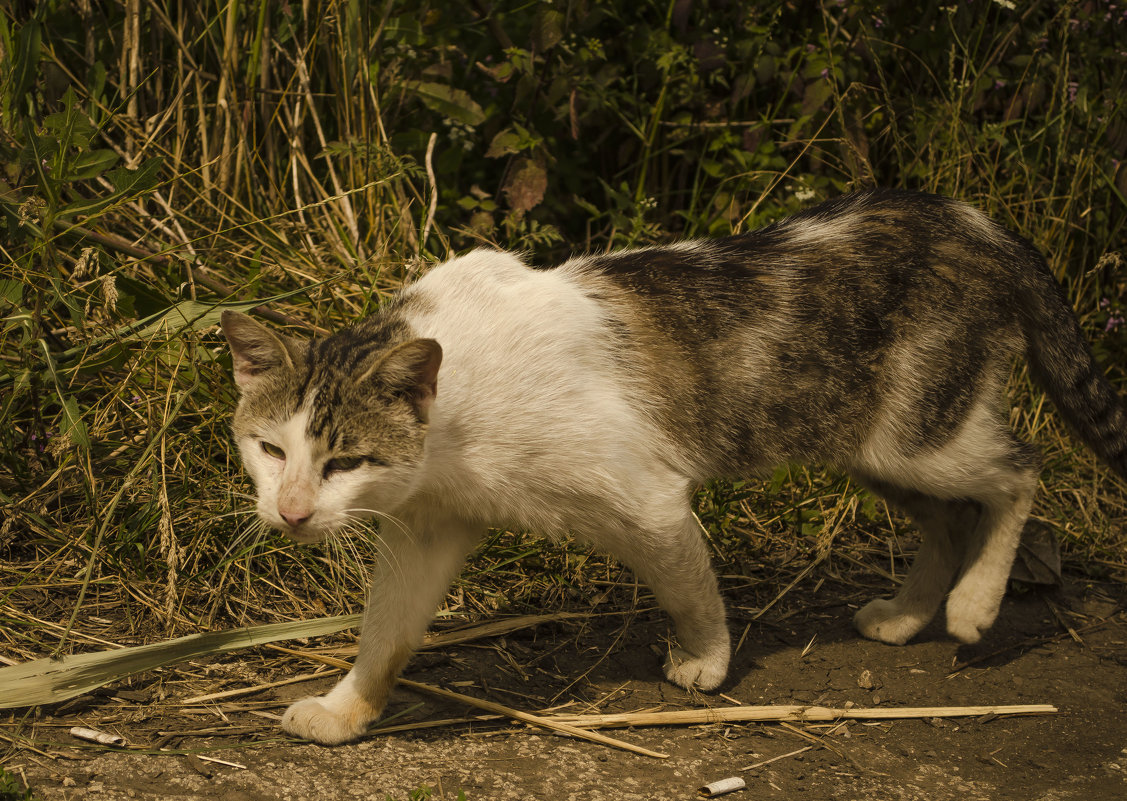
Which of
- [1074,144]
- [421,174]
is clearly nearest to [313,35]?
[421,174]

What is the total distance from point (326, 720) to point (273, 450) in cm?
79

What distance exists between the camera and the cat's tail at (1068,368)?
3.60 m

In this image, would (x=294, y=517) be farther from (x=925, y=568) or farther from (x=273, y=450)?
(x=925, y=568)

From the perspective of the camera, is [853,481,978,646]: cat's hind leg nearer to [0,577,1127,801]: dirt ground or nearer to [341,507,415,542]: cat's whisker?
[0,577,1127,801]: dirt ground

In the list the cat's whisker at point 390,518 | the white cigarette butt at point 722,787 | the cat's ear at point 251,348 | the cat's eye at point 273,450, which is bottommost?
the white cigarette butt at point 722,787

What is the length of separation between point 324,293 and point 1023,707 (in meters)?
2.83

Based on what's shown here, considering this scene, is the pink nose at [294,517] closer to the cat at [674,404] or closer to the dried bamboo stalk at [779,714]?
the cat at [674,404]

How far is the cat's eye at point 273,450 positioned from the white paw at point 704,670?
4.61 ft

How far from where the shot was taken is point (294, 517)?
254 cm

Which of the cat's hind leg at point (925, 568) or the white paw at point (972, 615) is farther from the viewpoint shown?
the cat's hind leg at point (925, 568)

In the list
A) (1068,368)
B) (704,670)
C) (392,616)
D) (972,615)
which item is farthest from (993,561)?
(392,616)

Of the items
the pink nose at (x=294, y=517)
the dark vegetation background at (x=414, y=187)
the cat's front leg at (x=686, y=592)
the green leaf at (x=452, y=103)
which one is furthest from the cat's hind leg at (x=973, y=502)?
the green leaf at (x=452, y=103)

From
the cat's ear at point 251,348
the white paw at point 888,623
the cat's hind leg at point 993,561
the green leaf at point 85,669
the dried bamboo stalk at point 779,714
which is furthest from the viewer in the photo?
the white paw at point 888,623

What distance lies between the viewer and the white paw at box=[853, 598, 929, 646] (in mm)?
3736
